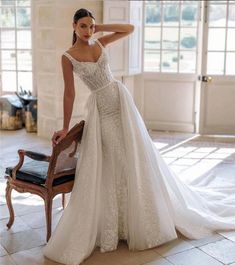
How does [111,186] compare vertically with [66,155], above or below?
below

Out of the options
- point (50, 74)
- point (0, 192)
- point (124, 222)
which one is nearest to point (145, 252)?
point (124, 222)

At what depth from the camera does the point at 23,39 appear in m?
7.01

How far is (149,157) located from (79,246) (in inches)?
29.5

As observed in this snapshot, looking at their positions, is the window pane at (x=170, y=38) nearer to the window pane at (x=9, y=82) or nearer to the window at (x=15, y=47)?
the window at (x=15, y=47)

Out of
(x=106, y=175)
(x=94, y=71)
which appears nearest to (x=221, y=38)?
(x=94, y=71)

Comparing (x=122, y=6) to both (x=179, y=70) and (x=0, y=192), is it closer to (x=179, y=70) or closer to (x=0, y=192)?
(x=179, y=70)

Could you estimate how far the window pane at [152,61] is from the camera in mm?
6625

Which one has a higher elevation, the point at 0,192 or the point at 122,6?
the point at 122,6

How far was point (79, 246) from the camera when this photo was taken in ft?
9.38

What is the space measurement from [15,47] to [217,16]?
3.08 m

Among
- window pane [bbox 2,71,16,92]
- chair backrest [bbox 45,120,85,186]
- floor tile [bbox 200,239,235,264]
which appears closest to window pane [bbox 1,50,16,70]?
window pane [bbox 2,71,16,92]

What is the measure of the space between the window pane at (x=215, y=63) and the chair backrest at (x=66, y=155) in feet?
11.7

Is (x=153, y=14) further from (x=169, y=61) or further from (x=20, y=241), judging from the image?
(x=20, y=241)

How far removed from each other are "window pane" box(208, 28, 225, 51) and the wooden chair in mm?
3617
